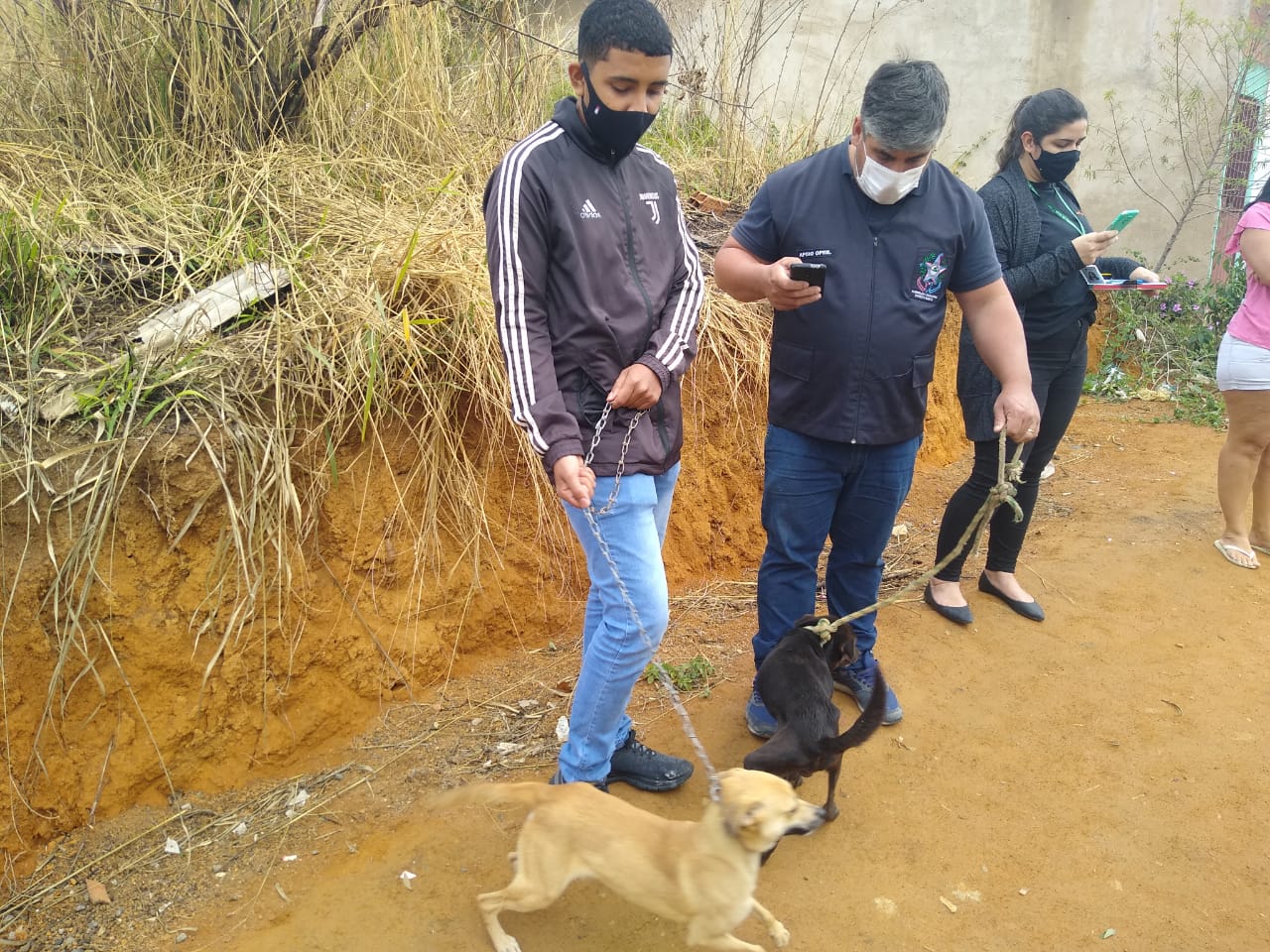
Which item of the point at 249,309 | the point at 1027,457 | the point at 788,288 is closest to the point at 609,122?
the point at 788,288

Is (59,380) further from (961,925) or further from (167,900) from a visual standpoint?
(961,925)

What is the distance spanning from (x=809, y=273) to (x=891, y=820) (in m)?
1.87

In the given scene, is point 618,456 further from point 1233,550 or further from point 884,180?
point 1233,550

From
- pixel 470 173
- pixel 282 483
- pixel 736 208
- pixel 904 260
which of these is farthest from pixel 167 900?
pixel 736 208

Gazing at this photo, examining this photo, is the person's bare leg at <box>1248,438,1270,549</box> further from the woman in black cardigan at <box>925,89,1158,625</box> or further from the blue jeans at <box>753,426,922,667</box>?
the blue jeans at <box>753,426,922,667</box>

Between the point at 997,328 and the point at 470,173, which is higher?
the point at 470,173

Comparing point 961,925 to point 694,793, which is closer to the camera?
point 961,925

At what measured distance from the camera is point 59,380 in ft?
10.2

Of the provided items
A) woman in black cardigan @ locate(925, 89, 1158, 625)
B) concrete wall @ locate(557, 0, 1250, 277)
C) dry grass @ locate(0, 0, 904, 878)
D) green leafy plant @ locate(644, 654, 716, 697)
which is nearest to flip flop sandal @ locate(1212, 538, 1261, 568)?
woman in black cardigan @ locate(925, 89, 1158, 625)

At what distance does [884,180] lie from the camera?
274cm

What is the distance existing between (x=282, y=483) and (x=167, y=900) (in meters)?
1.40

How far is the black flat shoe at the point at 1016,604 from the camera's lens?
4.15 metres

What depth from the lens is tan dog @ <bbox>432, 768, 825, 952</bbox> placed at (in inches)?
78.9

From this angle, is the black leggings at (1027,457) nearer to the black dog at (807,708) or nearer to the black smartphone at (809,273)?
the black dog at (807,708)
